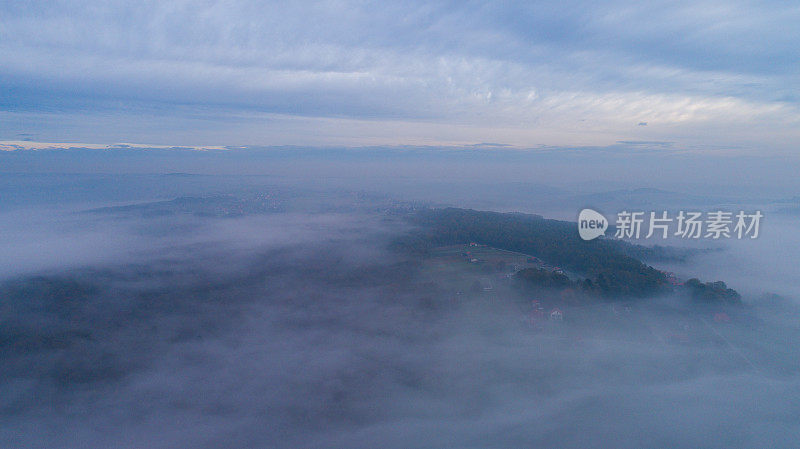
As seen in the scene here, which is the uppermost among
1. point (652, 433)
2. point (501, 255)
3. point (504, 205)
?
point (504, 205)


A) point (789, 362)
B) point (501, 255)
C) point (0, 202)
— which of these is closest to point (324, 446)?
point (789, 362)

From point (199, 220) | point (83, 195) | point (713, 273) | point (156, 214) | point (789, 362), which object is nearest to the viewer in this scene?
point (789, 362)

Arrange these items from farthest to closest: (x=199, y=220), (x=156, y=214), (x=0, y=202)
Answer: (x=0, y=202)
(x=156, y=214)
(x=199, y=220)

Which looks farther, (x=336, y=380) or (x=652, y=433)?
(x=336, y=380)

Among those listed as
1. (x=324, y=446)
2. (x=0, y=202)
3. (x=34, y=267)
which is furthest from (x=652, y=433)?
(x=0, y=202)

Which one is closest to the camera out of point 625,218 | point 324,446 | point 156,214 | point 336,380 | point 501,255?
point 324,446

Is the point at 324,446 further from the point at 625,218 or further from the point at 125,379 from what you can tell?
the point at 625,218

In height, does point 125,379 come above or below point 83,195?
below

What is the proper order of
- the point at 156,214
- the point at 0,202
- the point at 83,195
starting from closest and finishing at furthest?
the point at 156,214, the point at 0,202, the point at 83,195

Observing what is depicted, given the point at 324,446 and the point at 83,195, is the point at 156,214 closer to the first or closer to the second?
the point at 83,195
